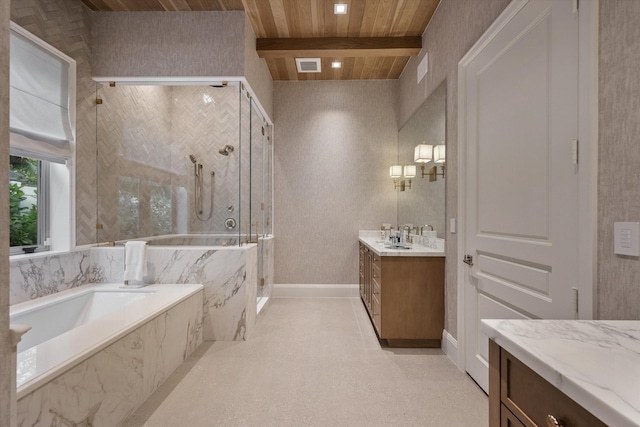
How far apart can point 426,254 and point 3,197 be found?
2.56m

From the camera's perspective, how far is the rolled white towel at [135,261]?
274 cm

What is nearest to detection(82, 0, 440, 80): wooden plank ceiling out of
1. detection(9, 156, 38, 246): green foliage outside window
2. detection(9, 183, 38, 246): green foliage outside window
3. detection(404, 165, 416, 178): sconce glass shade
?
detection(404, 165, 416, 178): sconce glass shade

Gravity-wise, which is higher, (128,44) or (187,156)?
(128,44)

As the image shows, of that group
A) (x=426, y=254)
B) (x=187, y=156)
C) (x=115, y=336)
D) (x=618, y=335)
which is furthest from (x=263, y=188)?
(x=618, y=335)

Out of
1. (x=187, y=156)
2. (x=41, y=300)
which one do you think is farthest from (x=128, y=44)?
(x=41, y=300)

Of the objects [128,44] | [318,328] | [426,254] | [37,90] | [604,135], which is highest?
[128,44]

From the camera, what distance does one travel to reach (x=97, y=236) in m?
2.93

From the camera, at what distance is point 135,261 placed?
2.77 meters

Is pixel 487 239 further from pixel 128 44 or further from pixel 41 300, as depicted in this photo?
pixel 128 44

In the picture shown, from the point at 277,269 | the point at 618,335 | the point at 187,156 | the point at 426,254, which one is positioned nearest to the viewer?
the point at 618,335

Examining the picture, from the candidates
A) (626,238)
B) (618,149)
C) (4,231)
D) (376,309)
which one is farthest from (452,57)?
(4,231)

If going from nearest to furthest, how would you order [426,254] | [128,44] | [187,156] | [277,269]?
[426,254] < [128,44] < [187,156] < [277,269]

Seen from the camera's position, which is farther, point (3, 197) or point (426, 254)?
point (426, 254)

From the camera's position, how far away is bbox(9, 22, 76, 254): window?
220 cm
